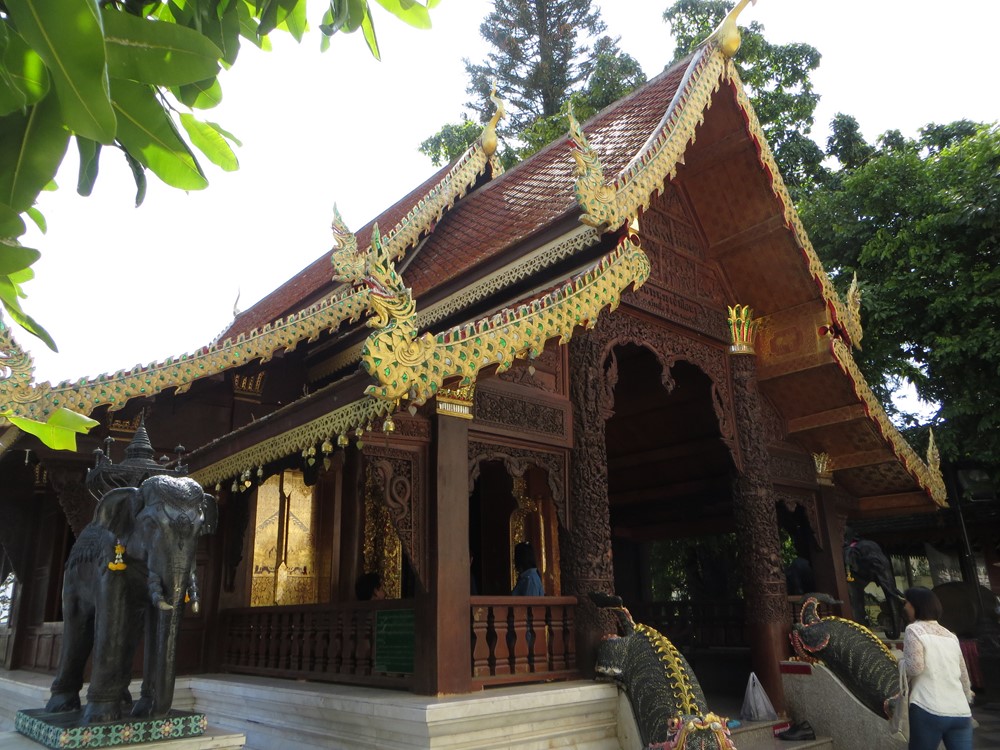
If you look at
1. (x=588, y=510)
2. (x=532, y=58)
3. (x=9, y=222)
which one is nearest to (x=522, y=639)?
(x=588, y=510)

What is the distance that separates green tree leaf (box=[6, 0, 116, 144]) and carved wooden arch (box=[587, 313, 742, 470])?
4.50m

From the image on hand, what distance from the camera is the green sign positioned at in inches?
160

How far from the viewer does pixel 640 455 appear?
8.46 metres

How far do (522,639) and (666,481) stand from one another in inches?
189

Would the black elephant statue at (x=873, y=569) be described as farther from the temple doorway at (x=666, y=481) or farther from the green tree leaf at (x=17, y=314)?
the green tree leaf at (x=17, y=314)

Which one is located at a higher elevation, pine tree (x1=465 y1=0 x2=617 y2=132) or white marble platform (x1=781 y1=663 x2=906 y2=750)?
pine tree (x1=465 y1=0 x2=617 y2=132)

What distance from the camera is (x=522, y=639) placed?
165 inches

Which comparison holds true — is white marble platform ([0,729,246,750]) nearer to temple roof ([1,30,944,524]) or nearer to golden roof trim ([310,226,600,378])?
temple roof ([1,30,944,524])

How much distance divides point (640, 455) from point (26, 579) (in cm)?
637

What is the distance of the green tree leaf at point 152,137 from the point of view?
2.48 ft

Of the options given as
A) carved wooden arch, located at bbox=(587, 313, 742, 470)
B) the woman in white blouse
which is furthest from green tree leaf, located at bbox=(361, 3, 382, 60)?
carved wooden arch, located at bbox=(587, 313, 742, 470)

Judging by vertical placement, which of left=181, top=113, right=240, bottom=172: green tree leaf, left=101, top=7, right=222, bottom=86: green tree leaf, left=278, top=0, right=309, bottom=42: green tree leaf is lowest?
left=101, top=7, right=222, bottom=86: green tree leaf

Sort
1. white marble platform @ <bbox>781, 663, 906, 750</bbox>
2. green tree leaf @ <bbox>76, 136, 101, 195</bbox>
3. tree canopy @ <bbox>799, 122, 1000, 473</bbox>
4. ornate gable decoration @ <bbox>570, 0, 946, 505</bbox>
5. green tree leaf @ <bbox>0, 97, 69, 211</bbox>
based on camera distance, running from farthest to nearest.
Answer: tree canopy @ <bbox>799, 122, 1000, 473</bbox>, white marble platform @ <bbox>781, 663, 906, 750</bbox>, ornate gable decoration @ <bbox>570, 0, 946, 505</bbox>, green tree leaf @ <bbox>76, 136, 101, 195</bbox>, green tree leaf @ <bbox>0, 97, 69, 211</bbox>

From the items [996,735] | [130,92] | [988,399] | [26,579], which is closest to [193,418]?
Result: [26,579]
